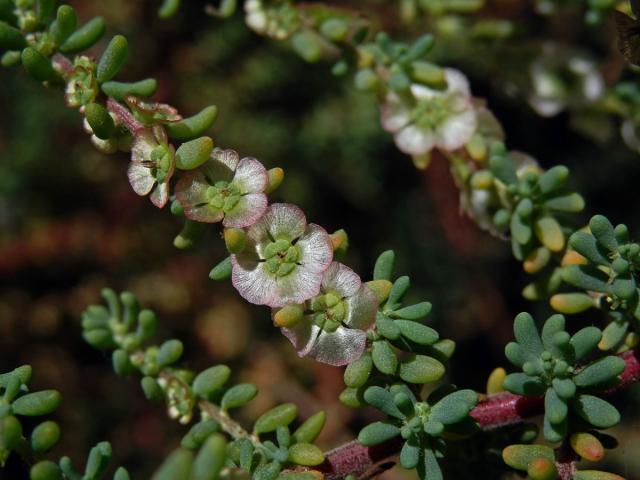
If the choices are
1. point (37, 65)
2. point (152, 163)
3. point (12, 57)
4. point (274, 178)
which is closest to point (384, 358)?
point (274, 178)

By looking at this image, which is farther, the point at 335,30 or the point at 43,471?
the point at 335,30

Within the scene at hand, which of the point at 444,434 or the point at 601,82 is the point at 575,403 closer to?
the point at 444,434

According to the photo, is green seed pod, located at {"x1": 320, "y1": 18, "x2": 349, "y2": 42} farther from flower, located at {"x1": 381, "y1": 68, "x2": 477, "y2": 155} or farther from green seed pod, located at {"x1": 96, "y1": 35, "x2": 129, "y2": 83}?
green seed pod, located at {"x1": 96, "y1": 35, "x2": 129, "y2": 83}

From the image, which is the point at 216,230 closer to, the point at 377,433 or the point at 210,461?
the point at 377,433

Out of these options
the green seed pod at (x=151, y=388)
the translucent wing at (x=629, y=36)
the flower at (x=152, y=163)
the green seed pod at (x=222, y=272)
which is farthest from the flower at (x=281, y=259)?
the translucent wing at (x=629, y=36)

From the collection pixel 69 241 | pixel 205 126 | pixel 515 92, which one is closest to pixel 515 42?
pixel 515 92

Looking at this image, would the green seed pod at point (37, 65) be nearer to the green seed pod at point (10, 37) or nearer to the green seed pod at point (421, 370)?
the green seed pod at point (10, 37)

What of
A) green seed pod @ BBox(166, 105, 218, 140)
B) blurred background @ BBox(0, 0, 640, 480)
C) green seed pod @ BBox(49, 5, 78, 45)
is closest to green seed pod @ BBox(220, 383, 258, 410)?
green seed pod @ BBox(166, 105, 218, 140)
